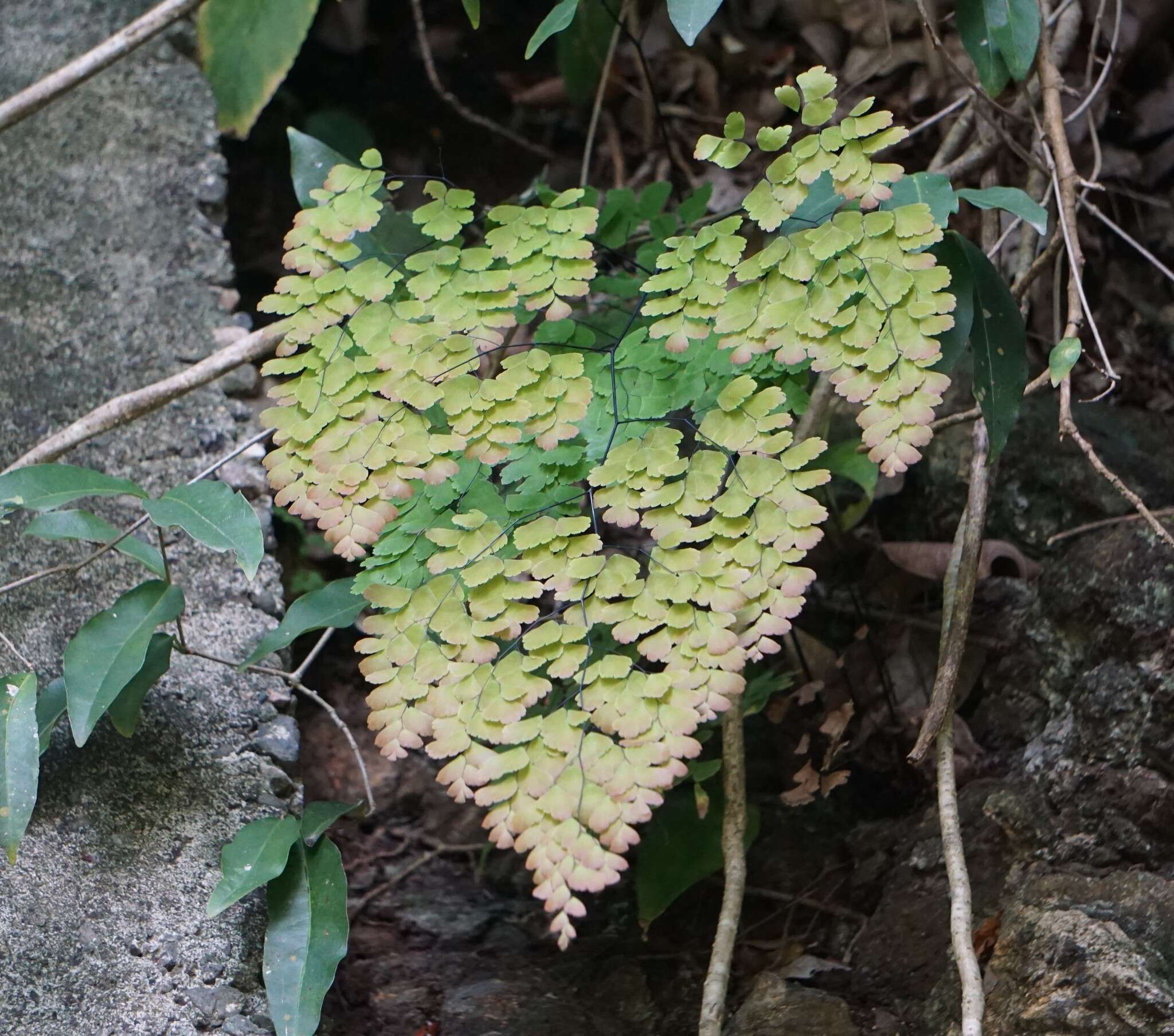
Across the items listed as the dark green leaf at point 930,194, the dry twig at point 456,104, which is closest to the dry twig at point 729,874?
the dark green leaf at point 930,194

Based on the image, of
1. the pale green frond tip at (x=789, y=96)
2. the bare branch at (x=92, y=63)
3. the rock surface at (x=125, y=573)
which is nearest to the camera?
the pale green frond tip at (x=789, y=96)

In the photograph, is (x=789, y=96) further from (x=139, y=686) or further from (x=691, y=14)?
(x=139, y=686)

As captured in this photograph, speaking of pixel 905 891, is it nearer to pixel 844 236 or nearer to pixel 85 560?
pixel 844 236

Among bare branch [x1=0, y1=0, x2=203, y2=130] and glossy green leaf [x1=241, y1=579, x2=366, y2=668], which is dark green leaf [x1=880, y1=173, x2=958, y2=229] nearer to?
glossy green leaf [x1=241, y1=579, x2=366, y2=668]

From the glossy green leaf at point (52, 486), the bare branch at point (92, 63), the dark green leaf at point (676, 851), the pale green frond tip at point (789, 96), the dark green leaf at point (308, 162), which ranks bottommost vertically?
the dark green leaf at point (676, 851)

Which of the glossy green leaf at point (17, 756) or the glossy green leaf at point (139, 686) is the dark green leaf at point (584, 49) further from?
the glossy green leaf at point (17, 756)

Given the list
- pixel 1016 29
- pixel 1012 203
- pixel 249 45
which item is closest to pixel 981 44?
pixel 1016 29
